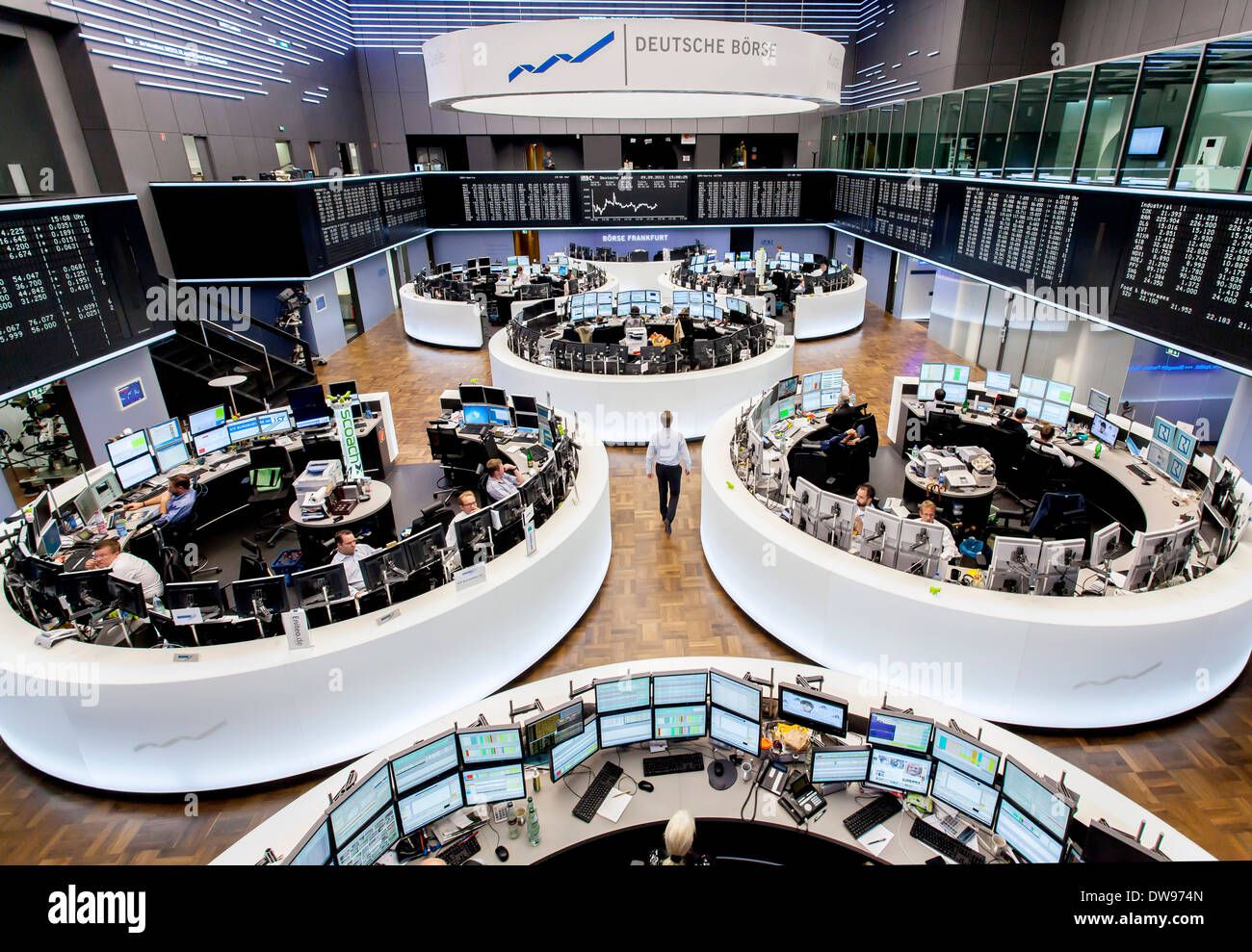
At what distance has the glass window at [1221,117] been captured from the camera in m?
5.57

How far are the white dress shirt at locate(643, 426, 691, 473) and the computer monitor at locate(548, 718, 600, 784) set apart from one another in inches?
139

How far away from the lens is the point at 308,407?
328 inches

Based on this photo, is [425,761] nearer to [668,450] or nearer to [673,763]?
[673,763]

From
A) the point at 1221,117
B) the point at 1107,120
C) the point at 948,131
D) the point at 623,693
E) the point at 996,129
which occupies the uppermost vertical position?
the point at 948,131

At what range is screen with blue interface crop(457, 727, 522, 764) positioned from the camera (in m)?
3.37

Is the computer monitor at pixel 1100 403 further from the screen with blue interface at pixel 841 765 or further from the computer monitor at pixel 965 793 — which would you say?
the screen with blue interface at pixel 841 765

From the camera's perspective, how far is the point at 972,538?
6848mm

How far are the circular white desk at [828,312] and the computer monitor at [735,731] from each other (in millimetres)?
12006

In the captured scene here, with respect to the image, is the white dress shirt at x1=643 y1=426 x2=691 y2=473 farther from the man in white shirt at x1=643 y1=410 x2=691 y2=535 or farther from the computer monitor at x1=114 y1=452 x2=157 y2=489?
the computer monitor at x1=114 y1=452 x2=157 y2=489

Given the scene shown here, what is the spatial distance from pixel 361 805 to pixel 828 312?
13.9 meters

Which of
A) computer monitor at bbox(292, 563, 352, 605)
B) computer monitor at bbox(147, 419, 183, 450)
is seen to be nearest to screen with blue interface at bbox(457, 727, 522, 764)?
computer monitor at bbox(292, 563, 352, 605)

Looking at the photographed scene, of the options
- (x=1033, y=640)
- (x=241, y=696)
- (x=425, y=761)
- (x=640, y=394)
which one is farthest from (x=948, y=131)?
(x=241, y=696)

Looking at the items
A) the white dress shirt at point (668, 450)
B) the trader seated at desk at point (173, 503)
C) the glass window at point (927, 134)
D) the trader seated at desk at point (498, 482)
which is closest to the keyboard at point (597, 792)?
the trader seated at desk at point (498, 482)
